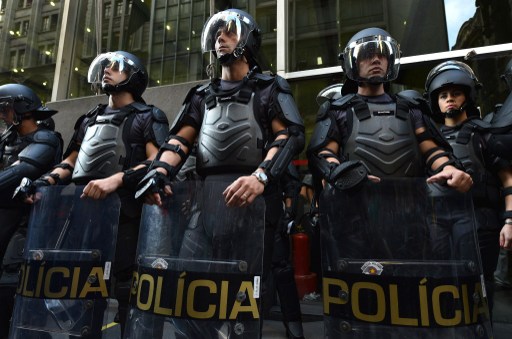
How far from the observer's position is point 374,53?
237 centimetres

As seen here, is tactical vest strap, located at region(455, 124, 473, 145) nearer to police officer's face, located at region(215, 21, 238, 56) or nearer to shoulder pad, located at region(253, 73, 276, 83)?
shoulder pad, located at region(253, 73, 276, 83)

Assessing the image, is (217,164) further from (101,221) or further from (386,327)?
(386,327)

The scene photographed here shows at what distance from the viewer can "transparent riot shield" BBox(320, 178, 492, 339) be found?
1.41m

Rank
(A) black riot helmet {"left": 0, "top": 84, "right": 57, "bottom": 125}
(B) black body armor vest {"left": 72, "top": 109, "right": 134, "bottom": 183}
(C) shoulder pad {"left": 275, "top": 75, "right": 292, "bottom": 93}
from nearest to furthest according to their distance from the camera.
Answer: (C) shoulder pad {"left": 275, "top": 75, "right": 292, "bottom": 93}
(B) black body armor vest {"left": 72, "top": 109, "right": 134, "bottom": 183}
(A) black riot helmet {"left": 0, "top": 84, "right": 57, "bottom": 125}

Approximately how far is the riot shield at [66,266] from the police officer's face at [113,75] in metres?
1.13

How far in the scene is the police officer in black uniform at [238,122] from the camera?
216cm

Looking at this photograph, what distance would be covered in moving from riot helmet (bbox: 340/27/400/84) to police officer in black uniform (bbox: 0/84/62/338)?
2.79m

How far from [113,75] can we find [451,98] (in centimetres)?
289

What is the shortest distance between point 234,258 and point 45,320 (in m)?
1.31

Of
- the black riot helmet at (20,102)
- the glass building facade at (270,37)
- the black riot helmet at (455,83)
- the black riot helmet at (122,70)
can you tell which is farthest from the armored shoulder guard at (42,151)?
the black riot helmet at (455,83)

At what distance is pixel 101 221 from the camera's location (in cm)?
224

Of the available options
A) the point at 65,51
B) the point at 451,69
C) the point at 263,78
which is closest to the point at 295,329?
the point at 263,78

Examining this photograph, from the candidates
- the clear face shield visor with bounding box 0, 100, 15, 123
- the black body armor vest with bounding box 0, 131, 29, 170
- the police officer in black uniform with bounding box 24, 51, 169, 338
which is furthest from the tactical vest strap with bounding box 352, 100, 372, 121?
the clear face shield visor with bounding box 0, 100, 15, 123

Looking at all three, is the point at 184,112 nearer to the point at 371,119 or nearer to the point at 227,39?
the point at 227,39
